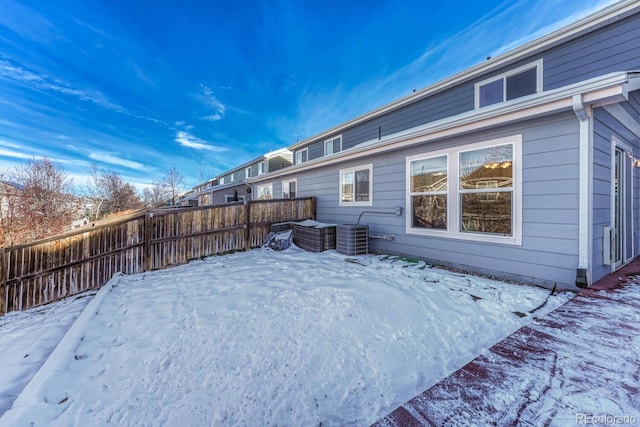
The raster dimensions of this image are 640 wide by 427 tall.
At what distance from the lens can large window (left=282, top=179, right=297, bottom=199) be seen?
32.7ft

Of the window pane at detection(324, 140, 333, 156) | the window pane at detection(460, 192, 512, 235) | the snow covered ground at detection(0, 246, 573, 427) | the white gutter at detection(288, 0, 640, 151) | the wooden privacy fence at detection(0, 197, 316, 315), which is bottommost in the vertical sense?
the snow covered ground at detection(0, 246, 573, 427)

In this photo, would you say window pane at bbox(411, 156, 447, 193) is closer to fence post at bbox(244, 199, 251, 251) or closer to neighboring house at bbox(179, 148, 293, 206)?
fence post at bbox(244, 199, 251, 251)

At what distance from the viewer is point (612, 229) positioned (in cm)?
380

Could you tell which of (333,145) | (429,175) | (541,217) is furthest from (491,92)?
(333,145)

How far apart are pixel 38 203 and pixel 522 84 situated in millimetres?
15541

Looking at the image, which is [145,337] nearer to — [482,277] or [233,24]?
[482,277]

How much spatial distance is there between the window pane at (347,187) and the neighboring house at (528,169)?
0.04m

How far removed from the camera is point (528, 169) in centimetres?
378

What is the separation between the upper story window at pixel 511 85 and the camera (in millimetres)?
6031

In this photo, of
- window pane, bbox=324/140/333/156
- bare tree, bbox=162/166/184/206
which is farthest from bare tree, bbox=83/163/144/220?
window pane, bbox=324/140/333/156

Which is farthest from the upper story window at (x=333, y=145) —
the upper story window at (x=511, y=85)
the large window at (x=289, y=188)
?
the upper story window at (x=511, y=85)

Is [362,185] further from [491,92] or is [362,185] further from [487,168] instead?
[491,92]

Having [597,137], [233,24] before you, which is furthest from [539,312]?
[233,24]

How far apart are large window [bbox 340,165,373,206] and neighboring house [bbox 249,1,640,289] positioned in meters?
0.03
